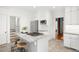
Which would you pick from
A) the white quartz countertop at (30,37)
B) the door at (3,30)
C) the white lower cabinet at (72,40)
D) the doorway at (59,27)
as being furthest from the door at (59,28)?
the door at (3,30)

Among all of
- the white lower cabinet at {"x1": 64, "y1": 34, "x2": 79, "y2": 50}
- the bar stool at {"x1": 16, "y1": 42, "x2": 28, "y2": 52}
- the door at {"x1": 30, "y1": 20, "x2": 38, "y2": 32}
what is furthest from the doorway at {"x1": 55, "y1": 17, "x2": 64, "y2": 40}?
the bar stool at {"x1": 16, "y1": 42, "x2": 28, "y2": 52}

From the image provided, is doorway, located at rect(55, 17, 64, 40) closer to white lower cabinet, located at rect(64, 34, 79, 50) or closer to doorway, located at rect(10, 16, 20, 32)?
white lower cabinet, located at rect(64, 34, 79, 50)

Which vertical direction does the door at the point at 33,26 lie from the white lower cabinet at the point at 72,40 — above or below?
above

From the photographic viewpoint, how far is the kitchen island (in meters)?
1.61

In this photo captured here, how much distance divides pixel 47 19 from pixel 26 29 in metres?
0.47

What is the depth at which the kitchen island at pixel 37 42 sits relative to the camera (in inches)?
63.3

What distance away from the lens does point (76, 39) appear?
5.39ft

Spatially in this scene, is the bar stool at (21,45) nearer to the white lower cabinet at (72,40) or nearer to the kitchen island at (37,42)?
the kitchen island at (37,42)

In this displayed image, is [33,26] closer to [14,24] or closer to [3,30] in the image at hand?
[14,24]

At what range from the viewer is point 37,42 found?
5.60 ft

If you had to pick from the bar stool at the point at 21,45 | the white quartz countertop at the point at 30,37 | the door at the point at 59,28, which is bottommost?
the bar stool at the point at 21,45

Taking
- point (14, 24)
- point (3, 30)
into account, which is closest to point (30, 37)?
point (14, 24)
